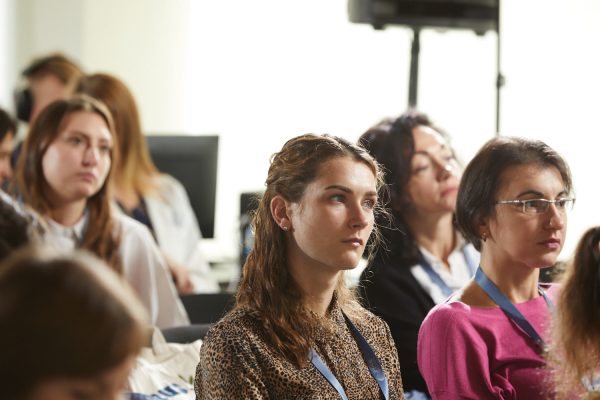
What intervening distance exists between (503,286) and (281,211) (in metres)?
0.60

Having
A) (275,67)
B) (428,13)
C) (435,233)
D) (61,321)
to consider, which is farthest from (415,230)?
(275,67)

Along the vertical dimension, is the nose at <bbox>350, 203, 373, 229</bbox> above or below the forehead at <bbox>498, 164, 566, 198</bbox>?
below

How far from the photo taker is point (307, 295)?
2.03 meters

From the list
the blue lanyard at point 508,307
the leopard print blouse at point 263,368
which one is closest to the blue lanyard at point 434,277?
the blue lanyard at point 508,307

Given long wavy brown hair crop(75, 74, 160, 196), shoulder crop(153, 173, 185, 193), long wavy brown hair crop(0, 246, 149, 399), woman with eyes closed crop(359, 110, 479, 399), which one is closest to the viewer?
long wavy brown hair crop(0, 246, 149, 399)

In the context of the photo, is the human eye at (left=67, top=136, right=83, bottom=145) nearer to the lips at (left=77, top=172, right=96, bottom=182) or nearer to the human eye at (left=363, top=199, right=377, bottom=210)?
the lips at (left=77, top=172, right=96, bottom=182)

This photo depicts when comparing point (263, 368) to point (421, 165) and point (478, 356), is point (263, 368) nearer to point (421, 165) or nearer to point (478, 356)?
point (478, 356)

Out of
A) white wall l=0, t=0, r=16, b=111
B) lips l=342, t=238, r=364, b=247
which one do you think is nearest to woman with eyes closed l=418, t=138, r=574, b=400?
lips l=342, t=238, r=364, b=247

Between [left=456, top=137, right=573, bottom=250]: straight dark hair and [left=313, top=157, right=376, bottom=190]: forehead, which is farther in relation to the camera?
[left=456, top=137, right=573, bottom=250]: straight dark hair

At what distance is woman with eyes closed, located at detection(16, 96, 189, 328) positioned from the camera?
3.21m

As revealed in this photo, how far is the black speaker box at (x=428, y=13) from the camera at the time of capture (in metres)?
4.62

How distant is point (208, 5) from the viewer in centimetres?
618

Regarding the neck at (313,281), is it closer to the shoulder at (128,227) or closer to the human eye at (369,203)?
the human eye at (369,203)

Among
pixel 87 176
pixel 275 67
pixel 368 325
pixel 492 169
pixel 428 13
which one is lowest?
pixel 368 325
